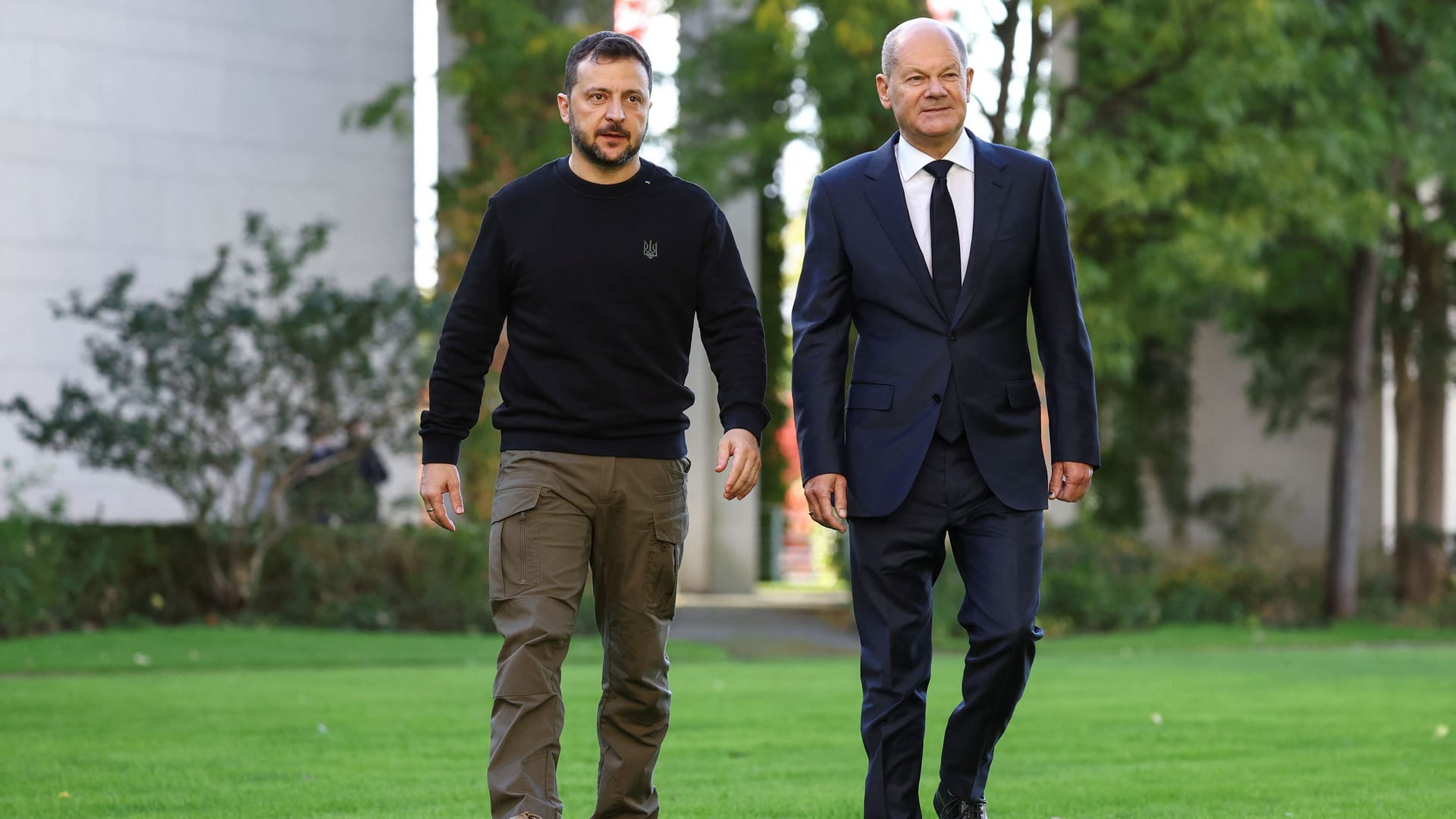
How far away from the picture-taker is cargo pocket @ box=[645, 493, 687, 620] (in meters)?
4.54

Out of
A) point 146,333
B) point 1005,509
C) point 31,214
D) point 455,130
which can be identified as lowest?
point 1005,509

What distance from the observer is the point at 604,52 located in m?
4.50

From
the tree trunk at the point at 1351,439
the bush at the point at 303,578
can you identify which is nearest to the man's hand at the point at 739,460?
the bush at the point at 303,578

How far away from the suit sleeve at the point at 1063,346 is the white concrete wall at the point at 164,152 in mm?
15101

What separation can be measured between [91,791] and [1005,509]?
3406 millimetres

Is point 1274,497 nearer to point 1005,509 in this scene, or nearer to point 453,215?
point 453,215

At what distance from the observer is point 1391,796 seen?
5953 mm

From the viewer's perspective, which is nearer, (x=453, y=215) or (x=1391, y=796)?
(x=1391, y=796)

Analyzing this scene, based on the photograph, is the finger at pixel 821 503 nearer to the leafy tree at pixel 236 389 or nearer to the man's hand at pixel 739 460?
the man's hand at pixel 739 460

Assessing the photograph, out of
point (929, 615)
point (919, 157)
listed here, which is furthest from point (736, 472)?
point (919, 157)

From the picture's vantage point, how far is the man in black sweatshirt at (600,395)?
14.6 feet

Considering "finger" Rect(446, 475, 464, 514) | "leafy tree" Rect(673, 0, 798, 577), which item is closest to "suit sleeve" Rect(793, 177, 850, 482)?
"finger" Rect(446, 475, 464, 514)

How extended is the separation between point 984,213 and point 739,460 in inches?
37.5

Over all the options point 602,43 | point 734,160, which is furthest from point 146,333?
point 602,43
